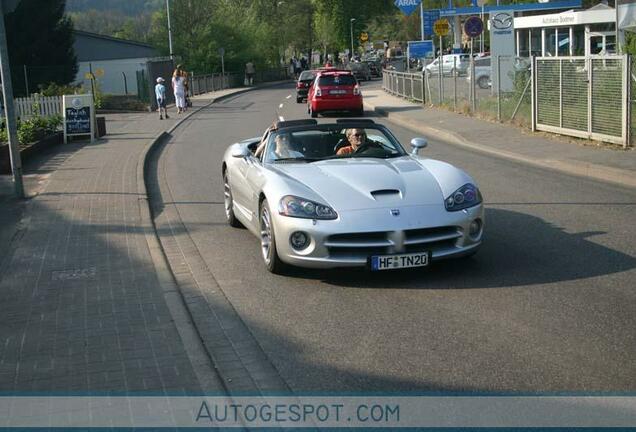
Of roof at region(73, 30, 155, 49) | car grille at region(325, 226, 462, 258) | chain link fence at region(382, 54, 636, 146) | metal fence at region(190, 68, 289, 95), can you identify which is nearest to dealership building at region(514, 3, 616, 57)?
chain link fence at region(382, 54, 636, 146)

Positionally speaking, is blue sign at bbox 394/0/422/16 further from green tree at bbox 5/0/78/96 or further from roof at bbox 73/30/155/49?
roof at bbox 73/30/155/49

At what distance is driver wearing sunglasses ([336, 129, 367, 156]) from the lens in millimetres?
8992

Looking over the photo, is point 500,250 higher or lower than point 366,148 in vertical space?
lower

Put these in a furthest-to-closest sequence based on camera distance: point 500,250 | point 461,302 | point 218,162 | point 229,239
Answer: point 218,162 < point 229,239 < point 500,250 < point 461,302

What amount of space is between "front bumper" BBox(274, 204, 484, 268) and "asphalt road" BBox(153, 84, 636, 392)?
0.28 meters

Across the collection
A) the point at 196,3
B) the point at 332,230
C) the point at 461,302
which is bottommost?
the point at 461,302

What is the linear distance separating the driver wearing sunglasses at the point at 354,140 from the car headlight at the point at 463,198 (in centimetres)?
162

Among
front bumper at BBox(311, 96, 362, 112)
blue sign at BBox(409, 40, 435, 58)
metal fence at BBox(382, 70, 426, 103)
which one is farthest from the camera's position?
blue sign at BBox(409, 40, 435, 58)

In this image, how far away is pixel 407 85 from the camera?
36.9 meters

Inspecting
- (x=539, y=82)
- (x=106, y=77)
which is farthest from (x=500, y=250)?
(x=106, y=77)

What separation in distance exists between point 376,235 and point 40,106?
22355 mm

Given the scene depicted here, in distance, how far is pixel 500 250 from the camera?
845 centimetres

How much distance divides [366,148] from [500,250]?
174cm

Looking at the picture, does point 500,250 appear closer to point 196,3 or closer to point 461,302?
point 461,302
